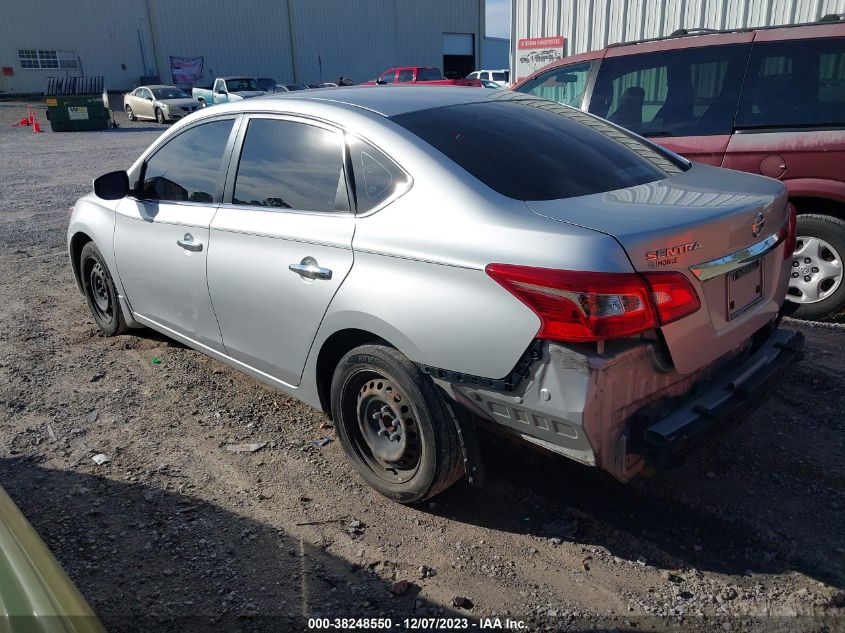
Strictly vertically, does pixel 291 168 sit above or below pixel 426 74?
above

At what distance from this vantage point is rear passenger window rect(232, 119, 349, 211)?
10.4 feet

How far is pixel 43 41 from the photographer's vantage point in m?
35.2

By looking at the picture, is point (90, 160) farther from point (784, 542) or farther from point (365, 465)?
point (784, 542)

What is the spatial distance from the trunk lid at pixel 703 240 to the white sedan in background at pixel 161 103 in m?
26.9

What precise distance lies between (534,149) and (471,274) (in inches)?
35.8

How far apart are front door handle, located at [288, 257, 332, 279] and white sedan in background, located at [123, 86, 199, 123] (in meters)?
26.2

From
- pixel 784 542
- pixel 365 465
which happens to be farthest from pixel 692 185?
pixel 365 465

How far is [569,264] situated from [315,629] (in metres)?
1.60

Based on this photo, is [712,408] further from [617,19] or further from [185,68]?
[185,68]

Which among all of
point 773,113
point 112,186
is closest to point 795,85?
point 773,113

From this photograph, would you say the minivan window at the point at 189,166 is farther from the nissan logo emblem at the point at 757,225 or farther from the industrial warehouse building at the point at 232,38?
the industrial warehouse building at the point at 232,38

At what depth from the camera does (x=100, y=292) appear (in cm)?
532

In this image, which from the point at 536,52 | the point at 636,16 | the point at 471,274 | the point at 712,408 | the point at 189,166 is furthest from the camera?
the point at 536,52

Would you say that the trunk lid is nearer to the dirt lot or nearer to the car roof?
the dirt lot
